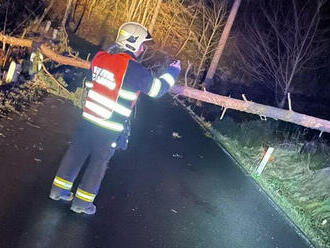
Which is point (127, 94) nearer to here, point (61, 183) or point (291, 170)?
point (61, 183)

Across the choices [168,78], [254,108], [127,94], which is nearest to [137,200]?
[127,94]

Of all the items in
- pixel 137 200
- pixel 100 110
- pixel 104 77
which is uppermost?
pixel 104 77

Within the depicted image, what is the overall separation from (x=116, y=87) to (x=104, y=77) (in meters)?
0.21

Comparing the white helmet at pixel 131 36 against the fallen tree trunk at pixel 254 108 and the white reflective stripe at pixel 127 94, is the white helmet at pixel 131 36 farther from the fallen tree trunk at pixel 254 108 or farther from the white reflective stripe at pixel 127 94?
the fallen tree trunk at pixel 254 108

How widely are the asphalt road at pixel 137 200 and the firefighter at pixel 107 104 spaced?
0.36 metres

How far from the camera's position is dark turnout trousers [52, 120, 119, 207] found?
497 centimetres

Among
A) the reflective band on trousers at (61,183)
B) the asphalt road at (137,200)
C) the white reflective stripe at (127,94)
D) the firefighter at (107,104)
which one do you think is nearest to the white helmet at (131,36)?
the firefighter at (107,104)

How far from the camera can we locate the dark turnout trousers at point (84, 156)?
4.97m

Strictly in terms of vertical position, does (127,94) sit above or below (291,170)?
above

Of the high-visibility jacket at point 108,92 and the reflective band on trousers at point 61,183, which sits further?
the reflective band on trousers at point 61,183

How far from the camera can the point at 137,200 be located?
5973mm

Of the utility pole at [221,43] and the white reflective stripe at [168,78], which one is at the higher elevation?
the utility pole at [221,43]

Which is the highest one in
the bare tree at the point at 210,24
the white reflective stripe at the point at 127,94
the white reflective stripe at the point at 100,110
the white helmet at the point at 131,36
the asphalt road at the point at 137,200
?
the bare tree at the point at 210,24

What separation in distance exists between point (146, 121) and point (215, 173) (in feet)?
11.4
